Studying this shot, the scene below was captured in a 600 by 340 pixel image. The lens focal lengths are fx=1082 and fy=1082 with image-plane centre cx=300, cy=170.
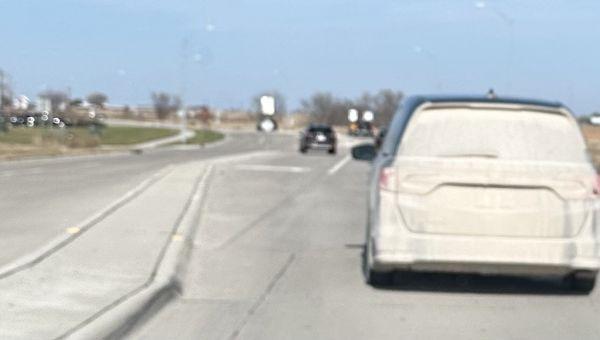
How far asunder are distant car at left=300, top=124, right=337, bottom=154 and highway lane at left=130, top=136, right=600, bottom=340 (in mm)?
38805

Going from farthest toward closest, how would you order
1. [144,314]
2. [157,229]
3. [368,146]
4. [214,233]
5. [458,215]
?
[214,233] < [157,229] < [368,146] < [458,215] < [144,314]

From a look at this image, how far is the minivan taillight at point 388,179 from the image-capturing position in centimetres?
1012

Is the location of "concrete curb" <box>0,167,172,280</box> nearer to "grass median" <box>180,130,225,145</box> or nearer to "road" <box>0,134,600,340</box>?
"road" <box>0,134,600,340</box>

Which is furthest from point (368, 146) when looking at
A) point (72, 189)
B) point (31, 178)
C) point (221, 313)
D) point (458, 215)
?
point (31, 178)

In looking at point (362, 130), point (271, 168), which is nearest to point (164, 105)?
point (362, 130)

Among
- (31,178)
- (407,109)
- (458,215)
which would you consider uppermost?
(407,109)

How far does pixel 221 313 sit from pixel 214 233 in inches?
246

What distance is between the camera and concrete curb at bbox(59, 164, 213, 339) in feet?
25.7

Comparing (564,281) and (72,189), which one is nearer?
(564,281)

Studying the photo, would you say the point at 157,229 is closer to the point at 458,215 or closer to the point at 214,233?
the point at 214,233

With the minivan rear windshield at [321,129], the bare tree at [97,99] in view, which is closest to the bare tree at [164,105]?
the bare tree at [97,99]

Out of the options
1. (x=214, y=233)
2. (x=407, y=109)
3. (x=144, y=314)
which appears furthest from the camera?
(x=214, y=233)

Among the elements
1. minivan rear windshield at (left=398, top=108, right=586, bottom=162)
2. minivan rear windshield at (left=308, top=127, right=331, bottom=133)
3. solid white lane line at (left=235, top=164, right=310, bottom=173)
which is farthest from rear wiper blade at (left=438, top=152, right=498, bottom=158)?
minivan rear windshield at (left=308, top=127, right=331, bottom=133)

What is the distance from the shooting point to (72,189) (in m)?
24.2
